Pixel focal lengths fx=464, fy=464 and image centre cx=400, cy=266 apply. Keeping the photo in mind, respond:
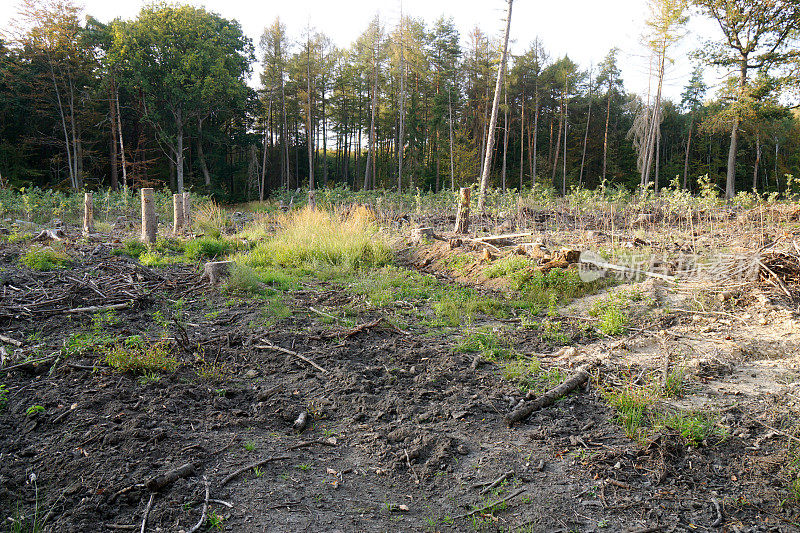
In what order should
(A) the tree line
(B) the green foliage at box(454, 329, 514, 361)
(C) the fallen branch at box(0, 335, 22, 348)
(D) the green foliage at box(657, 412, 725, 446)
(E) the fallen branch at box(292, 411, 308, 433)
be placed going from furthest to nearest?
(A) the tree line
(B) the green foliage at box(454, 329, 514, 361)
(C) the fallen branch at box(0, 335, 22, 348)
(E) the fallen branch at box(292, 411, 308, 433)
(D) the green foliage at box(657, 412, 725, 446)

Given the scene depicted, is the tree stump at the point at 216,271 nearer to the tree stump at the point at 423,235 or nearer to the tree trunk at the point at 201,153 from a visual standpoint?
the tree stump at the point at 423,235

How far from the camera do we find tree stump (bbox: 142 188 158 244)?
911 centimetres

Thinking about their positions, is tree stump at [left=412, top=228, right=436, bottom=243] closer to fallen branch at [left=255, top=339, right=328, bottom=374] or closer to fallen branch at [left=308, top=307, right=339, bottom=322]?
fallen branch at [left=308, top=307, right=339, bottom=322]

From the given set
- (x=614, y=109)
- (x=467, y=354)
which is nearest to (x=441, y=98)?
(x=614, y=109)

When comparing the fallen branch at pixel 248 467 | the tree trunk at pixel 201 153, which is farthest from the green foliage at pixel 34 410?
the tree trunk at pixel 201 153

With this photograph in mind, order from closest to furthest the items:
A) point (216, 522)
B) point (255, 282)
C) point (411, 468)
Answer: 1. point (216, 522)
2. point (411, 468)
3. point (255, 282)

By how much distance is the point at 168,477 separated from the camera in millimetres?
2244

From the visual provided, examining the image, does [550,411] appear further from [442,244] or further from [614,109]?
[614,109]

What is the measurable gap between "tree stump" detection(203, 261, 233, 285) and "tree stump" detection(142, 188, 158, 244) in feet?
11.3

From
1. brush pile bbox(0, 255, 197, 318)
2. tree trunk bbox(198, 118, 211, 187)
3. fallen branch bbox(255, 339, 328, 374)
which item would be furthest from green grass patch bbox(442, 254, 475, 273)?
tree trunk bbox(198, 118, 211, 187)

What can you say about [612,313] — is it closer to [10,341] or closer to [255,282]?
[255,282]

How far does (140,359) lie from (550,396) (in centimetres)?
293

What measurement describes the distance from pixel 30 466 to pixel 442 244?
7039mm

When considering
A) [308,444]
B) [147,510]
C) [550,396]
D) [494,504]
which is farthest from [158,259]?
[494,504]
